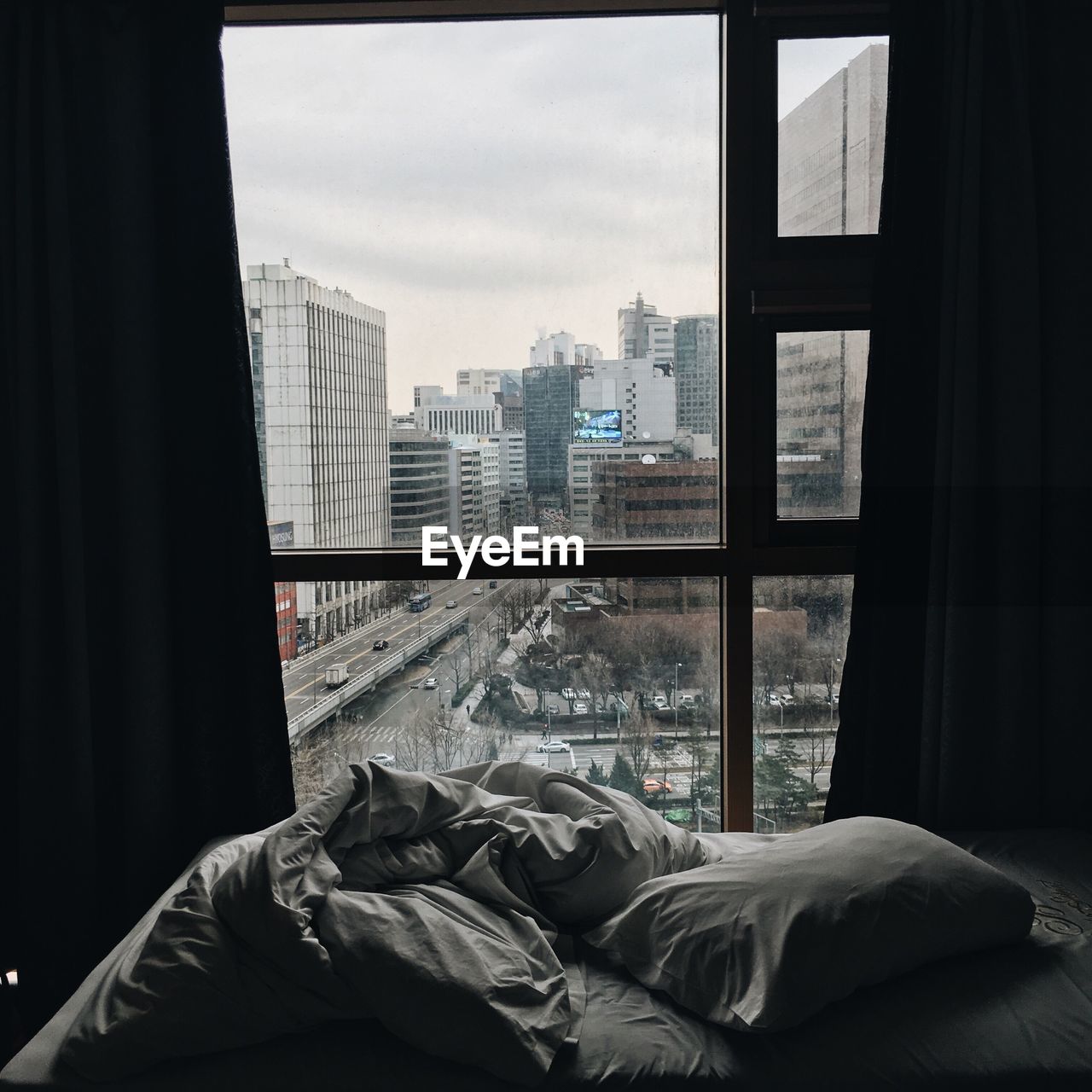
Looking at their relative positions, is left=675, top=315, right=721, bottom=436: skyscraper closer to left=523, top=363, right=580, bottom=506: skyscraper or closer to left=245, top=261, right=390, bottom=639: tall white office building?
left=523, top=363, right=580, bottom=506: skyscraper

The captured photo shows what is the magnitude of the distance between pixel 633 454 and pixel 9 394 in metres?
1.51

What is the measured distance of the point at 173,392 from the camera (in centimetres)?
208

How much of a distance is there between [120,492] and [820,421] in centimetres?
174

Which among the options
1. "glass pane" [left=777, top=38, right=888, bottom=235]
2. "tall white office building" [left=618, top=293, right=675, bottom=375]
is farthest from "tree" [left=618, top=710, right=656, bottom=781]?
"glass pane" [left=777, top=38, right=888, bottom=235]

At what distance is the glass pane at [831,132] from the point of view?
2.23 meters

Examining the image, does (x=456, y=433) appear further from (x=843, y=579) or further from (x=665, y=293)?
(x=843, y=579)

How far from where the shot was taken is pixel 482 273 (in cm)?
230

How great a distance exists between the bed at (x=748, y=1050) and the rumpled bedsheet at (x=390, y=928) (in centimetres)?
3

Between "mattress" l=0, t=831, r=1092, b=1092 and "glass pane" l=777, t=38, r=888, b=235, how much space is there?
5.79 feet

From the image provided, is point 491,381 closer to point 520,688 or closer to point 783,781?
point 520,688

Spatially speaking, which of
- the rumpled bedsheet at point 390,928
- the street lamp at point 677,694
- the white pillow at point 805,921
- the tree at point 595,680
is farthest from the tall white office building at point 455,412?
the white pillow at point 805,921

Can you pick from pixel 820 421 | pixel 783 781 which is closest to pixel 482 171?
pixel 820 421

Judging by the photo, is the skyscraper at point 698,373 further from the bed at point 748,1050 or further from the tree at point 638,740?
the bed at point 748,1050

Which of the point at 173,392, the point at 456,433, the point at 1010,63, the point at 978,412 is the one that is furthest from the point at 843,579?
the point at 173,392
